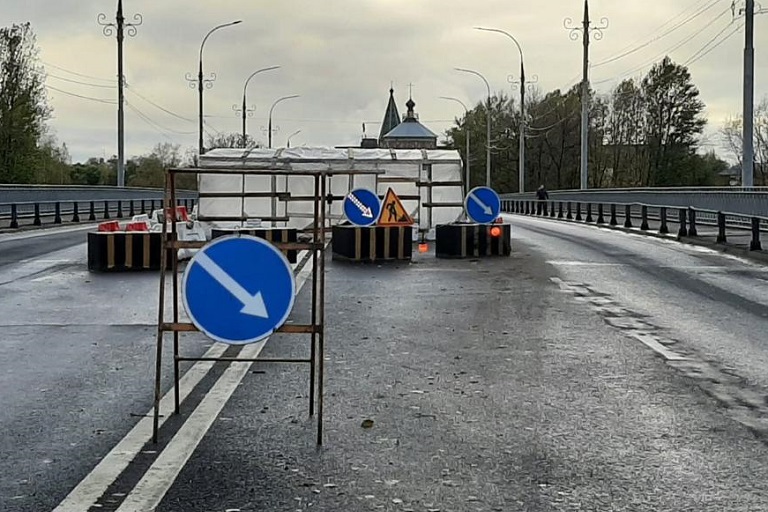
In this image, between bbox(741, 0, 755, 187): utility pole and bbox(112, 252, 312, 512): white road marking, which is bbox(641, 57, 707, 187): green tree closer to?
bbox(741, 0, 755, 187): utility pole

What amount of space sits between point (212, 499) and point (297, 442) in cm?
112

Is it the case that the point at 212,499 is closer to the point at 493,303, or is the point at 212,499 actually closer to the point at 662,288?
the point at 493,303

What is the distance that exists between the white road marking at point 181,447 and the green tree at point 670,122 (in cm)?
7756

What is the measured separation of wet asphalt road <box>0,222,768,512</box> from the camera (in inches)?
209

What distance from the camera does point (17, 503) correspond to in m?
5.05

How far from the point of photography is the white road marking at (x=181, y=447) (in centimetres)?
511

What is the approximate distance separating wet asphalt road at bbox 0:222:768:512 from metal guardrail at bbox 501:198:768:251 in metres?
11.2

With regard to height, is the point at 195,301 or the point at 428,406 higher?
the point at 195,301

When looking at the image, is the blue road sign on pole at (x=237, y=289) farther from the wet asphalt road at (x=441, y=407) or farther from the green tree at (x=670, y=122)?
the green tree at (x=670, y=122)

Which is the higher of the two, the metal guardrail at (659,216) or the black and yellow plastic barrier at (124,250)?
the metal guardrail at (659,216)

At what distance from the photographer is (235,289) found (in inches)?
241

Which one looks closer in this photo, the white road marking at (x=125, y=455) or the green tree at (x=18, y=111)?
the white road marking at (x=125, y=455)

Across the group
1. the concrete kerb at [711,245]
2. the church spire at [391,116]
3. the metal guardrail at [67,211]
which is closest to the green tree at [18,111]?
the metal guardrail at [67,211]

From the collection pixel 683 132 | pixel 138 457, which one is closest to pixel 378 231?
pixel 138 457
